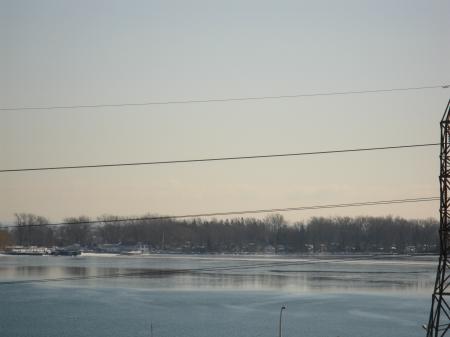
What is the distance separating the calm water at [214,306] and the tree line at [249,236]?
70680 mm

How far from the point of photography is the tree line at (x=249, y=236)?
140250mm

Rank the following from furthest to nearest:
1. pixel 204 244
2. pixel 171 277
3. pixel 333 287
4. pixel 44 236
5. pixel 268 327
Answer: pixel 44 236
pixel 204 244
pixel 171 277
pixel 333 287
pixel 268 327

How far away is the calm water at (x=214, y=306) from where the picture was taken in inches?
1462

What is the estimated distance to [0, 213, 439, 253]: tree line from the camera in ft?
460

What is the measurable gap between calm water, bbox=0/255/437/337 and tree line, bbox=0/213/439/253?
2783 inches

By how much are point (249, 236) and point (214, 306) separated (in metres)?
122

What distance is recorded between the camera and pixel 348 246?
14150 centimetres

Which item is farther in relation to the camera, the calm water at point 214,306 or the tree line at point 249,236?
the tree line at point 249,236

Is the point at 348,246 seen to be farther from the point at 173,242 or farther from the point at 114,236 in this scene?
the point at 114,236

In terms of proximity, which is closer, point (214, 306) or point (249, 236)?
point (214, 306)

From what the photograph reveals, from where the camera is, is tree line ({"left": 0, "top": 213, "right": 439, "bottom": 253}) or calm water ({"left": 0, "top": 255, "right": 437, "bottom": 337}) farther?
tree line ({"left": 0, "top": 213, "right": 439, "bottom": 253})

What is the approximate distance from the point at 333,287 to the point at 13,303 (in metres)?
24.7

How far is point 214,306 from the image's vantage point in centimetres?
4588

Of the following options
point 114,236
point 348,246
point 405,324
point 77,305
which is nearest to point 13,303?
point 77,305
